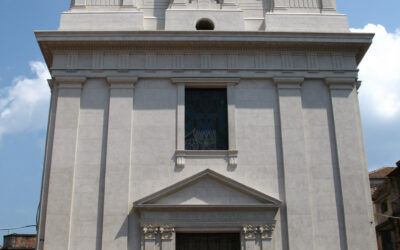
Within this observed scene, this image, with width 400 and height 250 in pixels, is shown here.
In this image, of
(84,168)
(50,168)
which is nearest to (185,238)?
(84,168)

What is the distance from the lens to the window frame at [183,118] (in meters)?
17.3

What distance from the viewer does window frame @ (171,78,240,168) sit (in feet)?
56.6

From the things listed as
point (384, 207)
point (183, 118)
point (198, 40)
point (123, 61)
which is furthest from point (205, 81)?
point (384, 207)

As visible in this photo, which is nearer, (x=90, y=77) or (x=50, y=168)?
(x=50, y=168)

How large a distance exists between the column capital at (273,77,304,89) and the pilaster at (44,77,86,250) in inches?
301

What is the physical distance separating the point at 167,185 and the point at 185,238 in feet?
6.56

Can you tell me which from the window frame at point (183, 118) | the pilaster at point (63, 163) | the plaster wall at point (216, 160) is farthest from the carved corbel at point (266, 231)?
the pilaster at point (63, 163)

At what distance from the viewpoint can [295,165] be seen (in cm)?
1727

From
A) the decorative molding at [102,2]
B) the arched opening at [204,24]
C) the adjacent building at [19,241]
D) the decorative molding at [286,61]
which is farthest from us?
the adjacent building at [19,241]

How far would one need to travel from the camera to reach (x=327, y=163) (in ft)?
57.3

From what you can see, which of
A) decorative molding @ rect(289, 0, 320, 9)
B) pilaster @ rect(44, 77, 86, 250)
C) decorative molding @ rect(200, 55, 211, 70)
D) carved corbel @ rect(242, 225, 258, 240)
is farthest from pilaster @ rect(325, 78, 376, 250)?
pilaster @ rect(44, 77, 86, 250)

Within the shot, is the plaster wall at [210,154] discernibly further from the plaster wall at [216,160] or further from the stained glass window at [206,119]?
the stained glass window at [206,119]

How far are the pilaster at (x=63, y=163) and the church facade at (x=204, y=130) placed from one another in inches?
1.6

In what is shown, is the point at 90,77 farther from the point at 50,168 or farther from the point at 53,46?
the point at 50,168
